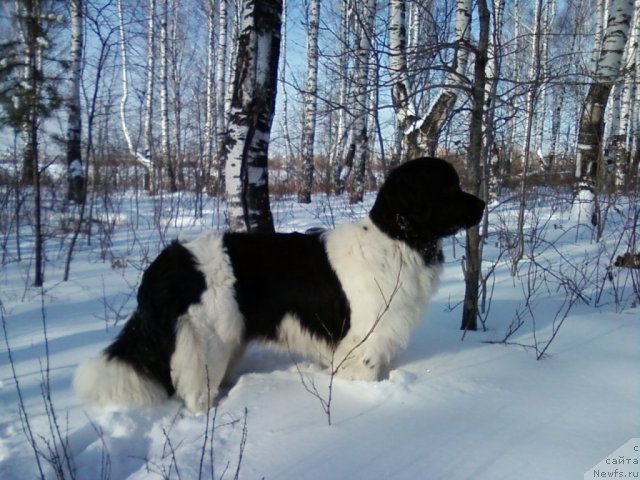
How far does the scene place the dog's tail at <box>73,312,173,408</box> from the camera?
2371 mm

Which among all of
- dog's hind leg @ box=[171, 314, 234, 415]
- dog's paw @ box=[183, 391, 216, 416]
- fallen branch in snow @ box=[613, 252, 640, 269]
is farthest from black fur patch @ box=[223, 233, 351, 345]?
fallen branch in snow @ box=[613, 252, 640, 269]

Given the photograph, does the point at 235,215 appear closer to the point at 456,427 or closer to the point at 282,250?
the point at 282,250

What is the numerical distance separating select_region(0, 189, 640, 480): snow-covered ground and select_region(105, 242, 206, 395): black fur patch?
10.1 inches

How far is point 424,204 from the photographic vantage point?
2.73 meters

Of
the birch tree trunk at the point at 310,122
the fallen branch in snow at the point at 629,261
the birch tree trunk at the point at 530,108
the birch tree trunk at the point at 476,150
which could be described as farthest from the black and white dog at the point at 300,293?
the birch tree trunk at the point at 310,122

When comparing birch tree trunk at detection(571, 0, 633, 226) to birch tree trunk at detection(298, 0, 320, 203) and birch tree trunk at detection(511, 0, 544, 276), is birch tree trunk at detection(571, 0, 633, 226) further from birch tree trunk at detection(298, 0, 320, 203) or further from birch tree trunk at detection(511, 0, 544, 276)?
birch tree trunk at detection(298, 0, 320, 203)

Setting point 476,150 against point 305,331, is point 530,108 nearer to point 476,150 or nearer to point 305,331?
point 476,150

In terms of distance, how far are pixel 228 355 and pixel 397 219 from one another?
4.22ft

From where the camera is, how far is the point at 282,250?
280 centimetres

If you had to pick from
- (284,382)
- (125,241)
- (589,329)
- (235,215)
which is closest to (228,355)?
(284,382)

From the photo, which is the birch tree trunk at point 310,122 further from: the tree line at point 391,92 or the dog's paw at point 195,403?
the dog's paw at point 195,403

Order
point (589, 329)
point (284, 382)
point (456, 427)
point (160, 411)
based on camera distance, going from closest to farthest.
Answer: point (456, 427), point (160, 411), point (284, 382), point (589, 329)

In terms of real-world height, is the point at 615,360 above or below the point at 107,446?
above

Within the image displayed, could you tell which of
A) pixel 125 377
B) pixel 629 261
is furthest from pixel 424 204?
pixel 629 261
